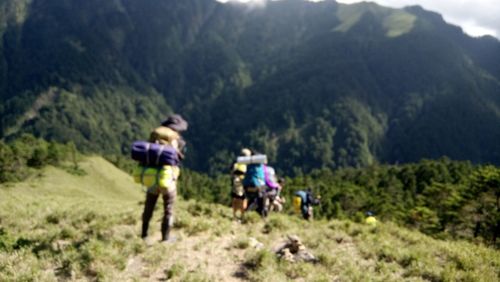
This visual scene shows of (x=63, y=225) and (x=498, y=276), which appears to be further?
(x=63, y=225)

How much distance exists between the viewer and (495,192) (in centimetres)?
4816

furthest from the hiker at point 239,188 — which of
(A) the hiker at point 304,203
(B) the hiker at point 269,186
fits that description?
(A) the hiker at point 304,203

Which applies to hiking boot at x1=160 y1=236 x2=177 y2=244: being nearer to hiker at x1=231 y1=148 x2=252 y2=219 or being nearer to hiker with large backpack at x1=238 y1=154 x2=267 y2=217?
hiker at x1=231 y1=148 x2=252 y2=219

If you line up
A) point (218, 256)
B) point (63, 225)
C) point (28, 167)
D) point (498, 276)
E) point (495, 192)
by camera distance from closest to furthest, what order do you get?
point (498, 276), point (218, 256), point (63, 225), point (495, 192), point (28, 167)

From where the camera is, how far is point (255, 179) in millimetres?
14156

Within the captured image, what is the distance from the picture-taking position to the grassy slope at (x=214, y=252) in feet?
28.6

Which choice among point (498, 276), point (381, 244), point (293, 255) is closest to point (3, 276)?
point (293, 255)

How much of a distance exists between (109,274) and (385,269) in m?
5.67

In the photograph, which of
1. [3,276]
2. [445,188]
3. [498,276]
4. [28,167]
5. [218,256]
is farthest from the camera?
[445,188]

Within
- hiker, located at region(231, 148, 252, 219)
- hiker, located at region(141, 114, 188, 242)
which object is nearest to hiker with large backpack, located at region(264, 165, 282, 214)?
hiker, located at region(231, 148, 252, 219)

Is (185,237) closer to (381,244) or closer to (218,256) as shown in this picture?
(218,256)

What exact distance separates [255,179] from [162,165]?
5.16m

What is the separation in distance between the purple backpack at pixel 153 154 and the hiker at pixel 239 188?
190 inches

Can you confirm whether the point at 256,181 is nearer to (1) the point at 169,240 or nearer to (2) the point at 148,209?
(1) the point at 169,240
